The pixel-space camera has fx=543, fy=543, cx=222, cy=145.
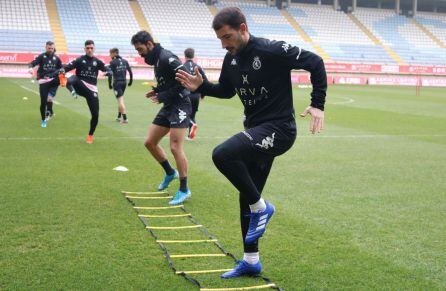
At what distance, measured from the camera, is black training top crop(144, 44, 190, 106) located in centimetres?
707

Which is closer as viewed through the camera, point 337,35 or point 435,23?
point 337,35

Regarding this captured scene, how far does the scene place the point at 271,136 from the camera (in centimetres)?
423

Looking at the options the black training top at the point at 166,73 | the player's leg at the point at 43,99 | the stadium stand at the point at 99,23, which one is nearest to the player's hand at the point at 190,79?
the black training top at the point at 166,73

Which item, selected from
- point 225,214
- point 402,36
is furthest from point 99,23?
point 225,214

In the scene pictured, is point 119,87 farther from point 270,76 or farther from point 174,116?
point 270,76

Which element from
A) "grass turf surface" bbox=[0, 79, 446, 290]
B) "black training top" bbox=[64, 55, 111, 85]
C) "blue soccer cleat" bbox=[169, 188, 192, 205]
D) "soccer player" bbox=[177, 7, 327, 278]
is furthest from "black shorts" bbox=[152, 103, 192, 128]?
"black training top" bbox=[64, 55, 111, 85]

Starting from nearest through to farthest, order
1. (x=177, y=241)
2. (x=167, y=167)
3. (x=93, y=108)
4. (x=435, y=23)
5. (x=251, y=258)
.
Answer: (x=251, y=258), (x=177, y=241), (x=167, y=167), (x=93, y=108), (x=435, y=23)

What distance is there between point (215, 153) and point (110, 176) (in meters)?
4.78

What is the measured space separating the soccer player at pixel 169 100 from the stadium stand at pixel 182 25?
38.3 meters

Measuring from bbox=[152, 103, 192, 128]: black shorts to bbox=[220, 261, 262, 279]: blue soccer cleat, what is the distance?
314 centimetres

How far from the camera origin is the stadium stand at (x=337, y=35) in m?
51.2

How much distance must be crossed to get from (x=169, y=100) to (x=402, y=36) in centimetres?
5403

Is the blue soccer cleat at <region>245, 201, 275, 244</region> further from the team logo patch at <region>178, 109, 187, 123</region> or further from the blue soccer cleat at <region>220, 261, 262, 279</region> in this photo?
the team logo patch at <region>178, 109, 187, 123</region>

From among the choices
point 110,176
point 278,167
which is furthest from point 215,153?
point 278,167
